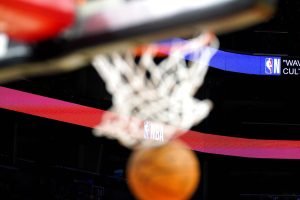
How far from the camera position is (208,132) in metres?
13.4

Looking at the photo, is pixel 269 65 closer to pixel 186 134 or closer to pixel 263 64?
pixel 263 64

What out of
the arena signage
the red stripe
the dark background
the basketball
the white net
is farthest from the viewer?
the arena signage

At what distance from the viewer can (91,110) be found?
31.3 feet

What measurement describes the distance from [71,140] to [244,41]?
23.4 feet

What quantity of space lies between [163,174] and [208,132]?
31.6 ft

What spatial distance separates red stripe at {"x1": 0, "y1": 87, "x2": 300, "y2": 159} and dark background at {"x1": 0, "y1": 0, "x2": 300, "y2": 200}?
0.11 metres

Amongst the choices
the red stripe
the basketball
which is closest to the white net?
the basketball

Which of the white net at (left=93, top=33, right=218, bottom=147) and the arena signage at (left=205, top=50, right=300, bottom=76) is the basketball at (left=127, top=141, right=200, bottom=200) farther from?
the arena signage at (left=205, top=50, right=300, bottom=76)

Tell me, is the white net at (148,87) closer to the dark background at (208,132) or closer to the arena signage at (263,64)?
the dark background at (208,132)

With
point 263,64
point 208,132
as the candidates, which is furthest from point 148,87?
point 263,64

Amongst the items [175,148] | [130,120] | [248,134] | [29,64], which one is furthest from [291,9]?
[29,64]

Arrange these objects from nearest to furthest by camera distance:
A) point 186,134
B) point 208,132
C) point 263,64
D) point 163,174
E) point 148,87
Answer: point 163,174
point 148,87
point 186,134
point 208,132
point 263,64

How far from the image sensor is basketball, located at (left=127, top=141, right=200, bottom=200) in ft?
12.6

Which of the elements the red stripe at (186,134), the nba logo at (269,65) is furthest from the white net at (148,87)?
the nba logo at (269,65)
